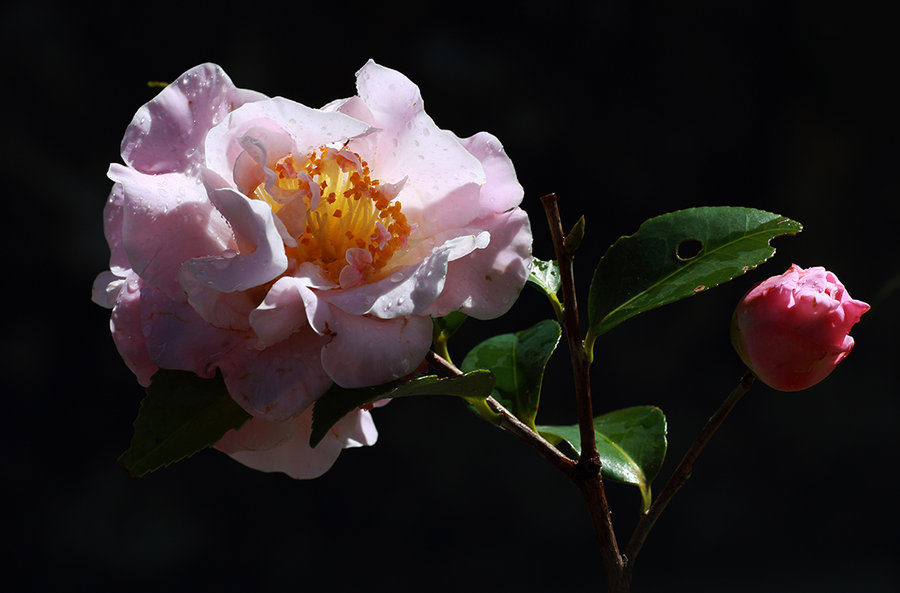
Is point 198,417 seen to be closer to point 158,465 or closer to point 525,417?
point 158,465

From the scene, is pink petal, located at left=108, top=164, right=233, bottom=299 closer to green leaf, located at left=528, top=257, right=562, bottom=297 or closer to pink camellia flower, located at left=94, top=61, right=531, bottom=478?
pink camellia flower, located at left=94, top=61, right=531, bottom=478

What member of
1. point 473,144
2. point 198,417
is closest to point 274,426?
point 198,417

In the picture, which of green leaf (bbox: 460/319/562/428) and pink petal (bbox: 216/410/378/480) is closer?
pink petal (bbox: 216/410/378/480)

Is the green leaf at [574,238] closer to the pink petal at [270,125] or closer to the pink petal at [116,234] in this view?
the pink petal at [270,125]

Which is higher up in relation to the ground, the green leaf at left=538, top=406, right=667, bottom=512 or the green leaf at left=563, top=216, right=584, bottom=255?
the green leaf at left=563, top=216, right=584, bottom=255

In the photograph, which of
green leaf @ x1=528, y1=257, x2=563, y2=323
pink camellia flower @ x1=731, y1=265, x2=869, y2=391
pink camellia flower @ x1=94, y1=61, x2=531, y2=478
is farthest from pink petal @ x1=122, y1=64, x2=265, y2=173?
pink camellia flower @ x1=731, y1=265, x2=869, y2=391

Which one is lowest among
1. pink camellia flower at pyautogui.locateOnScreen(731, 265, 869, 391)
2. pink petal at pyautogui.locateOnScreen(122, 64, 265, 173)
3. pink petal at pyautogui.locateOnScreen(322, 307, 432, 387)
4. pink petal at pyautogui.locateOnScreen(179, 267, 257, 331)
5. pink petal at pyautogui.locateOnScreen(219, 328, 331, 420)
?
pink camellia flower at pyautogui.locateOnScreen(731, 265, 869, 391)
